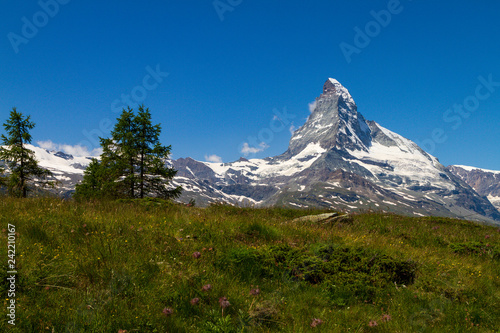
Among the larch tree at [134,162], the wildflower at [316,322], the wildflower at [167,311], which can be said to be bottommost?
the wildflower at [316,322]

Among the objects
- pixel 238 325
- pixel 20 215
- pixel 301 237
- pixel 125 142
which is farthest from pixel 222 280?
pixel 125 142

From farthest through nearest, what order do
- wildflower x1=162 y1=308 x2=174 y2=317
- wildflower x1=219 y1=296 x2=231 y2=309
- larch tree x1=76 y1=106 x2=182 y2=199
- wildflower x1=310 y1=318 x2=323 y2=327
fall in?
larch tree x1=76 y1=106 x2=182 y2=199, wildflower x1=310 y1=318 x2=323 y2=327, wildflower x1=219 y1=296 x2=231 y2=309, wildflower x1=162 y1=308 x2=174 y2=317

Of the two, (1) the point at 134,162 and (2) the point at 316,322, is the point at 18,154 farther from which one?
(2) the point at 316,322

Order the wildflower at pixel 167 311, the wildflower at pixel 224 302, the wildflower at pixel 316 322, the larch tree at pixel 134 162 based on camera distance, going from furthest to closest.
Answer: the larch tree at pixel 134 162, the wildflower at pixel 316 322, the wildflower at pixel 224 302, the wildflower at pixel 167 311

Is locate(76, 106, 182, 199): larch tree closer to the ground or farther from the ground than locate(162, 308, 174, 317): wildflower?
farther from the ground

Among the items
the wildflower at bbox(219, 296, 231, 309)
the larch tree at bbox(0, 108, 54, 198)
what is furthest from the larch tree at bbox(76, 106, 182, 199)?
the wildflower at bbox(219, 296, 231, 309)

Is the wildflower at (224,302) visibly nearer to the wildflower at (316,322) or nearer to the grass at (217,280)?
the grass at (217,280)

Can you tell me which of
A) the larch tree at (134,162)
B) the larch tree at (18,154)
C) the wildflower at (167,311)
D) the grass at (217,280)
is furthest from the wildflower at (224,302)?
the larch tree at (18,154)

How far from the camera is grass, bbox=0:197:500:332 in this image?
11.7 ft

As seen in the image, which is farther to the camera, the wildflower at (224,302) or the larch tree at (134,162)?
the larch tree at (134,162)

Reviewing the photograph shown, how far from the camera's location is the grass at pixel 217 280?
3.56 metres

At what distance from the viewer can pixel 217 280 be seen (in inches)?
176

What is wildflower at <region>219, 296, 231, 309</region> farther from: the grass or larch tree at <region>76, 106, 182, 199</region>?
larch tree at <region>76, 106, 182, 199</region>

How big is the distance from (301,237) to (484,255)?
6.31 metres
